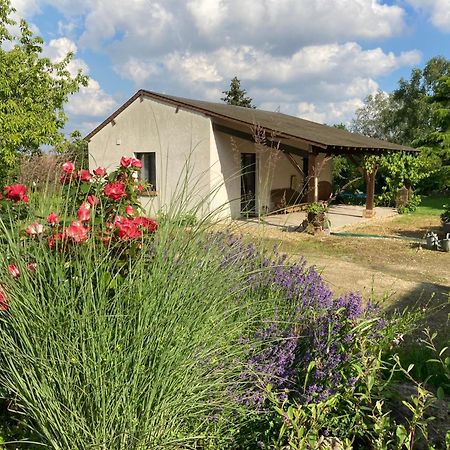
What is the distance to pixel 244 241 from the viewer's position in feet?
9.13

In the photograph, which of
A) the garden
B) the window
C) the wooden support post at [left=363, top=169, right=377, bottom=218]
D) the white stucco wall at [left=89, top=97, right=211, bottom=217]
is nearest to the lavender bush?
the garden

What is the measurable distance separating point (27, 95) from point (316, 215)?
29.7 feet

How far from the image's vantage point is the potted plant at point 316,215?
11750 millimetres

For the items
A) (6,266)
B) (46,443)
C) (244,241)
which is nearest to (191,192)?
(244,241)

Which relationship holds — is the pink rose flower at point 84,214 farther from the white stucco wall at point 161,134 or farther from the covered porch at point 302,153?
the white stucco wall at point 161,134

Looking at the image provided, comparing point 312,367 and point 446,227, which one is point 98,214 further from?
point 446,227

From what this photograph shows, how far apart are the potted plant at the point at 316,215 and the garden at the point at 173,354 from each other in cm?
949

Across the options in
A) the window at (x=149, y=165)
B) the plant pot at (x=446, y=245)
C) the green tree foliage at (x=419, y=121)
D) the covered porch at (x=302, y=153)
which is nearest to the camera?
the plant pot at (x=446, y=245)

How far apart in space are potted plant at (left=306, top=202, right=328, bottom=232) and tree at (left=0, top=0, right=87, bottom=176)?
23.9 feet

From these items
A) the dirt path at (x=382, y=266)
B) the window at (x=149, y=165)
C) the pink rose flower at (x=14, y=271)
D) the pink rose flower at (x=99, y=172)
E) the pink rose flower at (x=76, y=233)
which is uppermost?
the window at (x=149, y=165)

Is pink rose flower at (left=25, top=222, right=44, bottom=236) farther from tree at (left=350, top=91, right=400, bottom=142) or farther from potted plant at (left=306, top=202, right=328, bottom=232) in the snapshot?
tree at (left=350, top=91, right=400, bottom=142)

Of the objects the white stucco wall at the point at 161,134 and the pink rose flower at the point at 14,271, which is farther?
the white stucco wall at the point at 161,134

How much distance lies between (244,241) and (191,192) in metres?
0.68

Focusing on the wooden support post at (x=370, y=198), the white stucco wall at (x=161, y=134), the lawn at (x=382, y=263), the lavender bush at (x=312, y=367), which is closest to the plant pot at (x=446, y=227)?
the lawn at (x=382, y=263)
